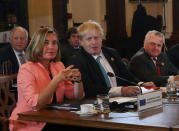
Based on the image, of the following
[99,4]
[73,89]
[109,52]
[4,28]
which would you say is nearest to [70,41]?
[4,28]

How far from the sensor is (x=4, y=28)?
6.38 metres

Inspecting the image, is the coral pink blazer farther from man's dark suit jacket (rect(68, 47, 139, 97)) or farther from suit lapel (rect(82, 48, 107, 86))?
suit lapel (rect(82, 48, 107, 86))

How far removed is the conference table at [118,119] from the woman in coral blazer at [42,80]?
0.44 feet

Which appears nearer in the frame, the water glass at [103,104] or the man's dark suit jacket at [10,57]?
the water glass at [103,104]

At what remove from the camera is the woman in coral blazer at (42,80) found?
103 inches

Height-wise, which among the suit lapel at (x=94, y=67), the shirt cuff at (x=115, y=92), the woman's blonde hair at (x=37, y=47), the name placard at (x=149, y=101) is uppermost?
the woman's blonde hair at (x=37, y=47)

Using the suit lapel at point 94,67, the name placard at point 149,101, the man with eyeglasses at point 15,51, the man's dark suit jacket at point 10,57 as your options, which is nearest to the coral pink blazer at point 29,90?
the suit lapel at point 94,67

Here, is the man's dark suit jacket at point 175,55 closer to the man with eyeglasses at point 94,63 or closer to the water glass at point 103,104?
the man with eyeglasses at point 94,63

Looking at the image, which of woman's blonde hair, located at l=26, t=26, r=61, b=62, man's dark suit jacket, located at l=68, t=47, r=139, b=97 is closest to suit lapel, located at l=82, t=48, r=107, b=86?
man's dark suit jacket, located at l=68, t=47, r=139, b=97

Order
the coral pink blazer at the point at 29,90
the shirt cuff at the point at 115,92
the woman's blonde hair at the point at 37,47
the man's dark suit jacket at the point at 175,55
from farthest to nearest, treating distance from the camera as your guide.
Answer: the man's dark suit jacket at the point at 175,55 < the shirt cuff at the point at 115,92 < the woman's blonde hair at the point at 37,47 < the coral pink blazer at the point at 29,90

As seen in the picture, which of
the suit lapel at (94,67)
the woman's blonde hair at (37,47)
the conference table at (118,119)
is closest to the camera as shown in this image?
the conference table at (118,119)

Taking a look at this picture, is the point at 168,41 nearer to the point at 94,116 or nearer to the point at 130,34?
the point at 130,34

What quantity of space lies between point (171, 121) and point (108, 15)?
244 inches

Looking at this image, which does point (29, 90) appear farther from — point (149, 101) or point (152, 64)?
point (152, 64)
